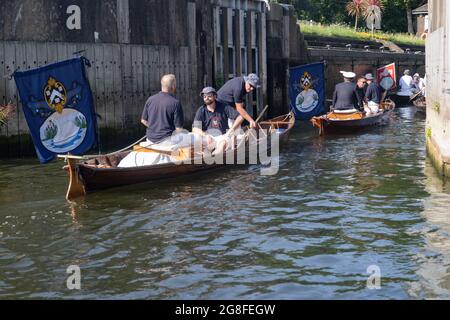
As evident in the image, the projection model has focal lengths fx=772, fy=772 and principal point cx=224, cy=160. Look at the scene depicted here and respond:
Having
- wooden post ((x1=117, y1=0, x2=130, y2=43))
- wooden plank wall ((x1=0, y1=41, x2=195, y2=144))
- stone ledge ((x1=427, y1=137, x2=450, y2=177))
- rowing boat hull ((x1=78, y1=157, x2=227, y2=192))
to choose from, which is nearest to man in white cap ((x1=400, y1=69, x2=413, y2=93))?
wooden plank wall ((x1=0, y1=41, x2=195, y2=144))

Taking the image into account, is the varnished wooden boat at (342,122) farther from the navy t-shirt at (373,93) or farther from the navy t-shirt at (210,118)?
the navy t-shirt at (210,118)

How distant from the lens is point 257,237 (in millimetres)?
9969

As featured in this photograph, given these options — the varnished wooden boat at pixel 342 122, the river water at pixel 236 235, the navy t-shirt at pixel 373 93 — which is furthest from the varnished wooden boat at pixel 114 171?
the navy t-shirt at pixel 373 93

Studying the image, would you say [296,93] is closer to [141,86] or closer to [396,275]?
[141,86]

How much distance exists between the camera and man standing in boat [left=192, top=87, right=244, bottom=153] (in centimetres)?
1466

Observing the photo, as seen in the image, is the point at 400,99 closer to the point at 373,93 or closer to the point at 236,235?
A: the point at 373,93

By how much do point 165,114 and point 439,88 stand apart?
198 inches

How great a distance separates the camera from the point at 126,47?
19.4m

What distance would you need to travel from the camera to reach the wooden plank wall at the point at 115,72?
16.7 metres

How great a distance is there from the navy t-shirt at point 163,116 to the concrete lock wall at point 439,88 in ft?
14.8

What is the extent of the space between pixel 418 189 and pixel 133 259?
597 cm

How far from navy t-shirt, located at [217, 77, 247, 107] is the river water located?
166 centimetres

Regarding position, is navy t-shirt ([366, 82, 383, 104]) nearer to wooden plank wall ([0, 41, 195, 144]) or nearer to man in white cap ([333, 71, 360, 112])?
man in white cap ([333, 71, 360, 112])
